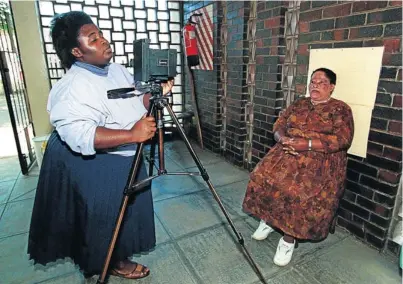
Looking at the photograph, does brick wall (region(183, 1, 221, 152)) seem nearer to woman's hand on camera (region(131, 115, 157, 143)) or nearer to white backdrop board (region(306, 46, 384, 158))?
white backdrop board (region(306, 46, 384, 158))

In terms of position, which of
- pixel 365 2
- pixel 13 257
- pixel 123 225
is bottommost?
pixel 13 257

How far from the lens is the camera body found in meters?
1.11

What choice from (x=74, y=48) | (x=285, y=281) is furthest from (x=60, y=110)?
(x=285, y=281)

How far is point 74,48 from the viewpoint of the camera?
115 cm

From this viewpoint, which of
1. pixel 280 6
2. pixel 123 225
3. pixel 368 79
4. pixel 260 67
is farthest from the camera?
pixel 260 67

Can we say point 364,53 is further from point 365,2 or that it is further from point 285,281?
point 285,281

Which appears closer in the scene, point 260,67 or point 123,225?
point 123,225

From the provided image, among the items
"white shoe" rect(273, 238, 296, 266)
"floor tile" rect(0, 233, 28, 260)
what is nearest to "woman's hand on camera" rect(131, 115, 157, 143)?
"white shoe" rect(273, 238, 296, 266)

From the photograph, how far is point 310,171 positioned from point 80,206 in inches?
52.2

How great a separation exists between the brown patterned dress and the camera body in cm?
99

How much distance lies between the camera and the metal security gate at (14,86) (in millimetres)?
2815

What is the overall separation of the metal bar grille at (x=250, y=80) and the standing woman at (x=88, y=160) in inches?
66.3

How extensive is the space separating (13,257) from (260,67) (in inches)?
99.9

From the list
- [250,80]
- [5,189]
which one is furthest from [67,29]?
[5,189]
